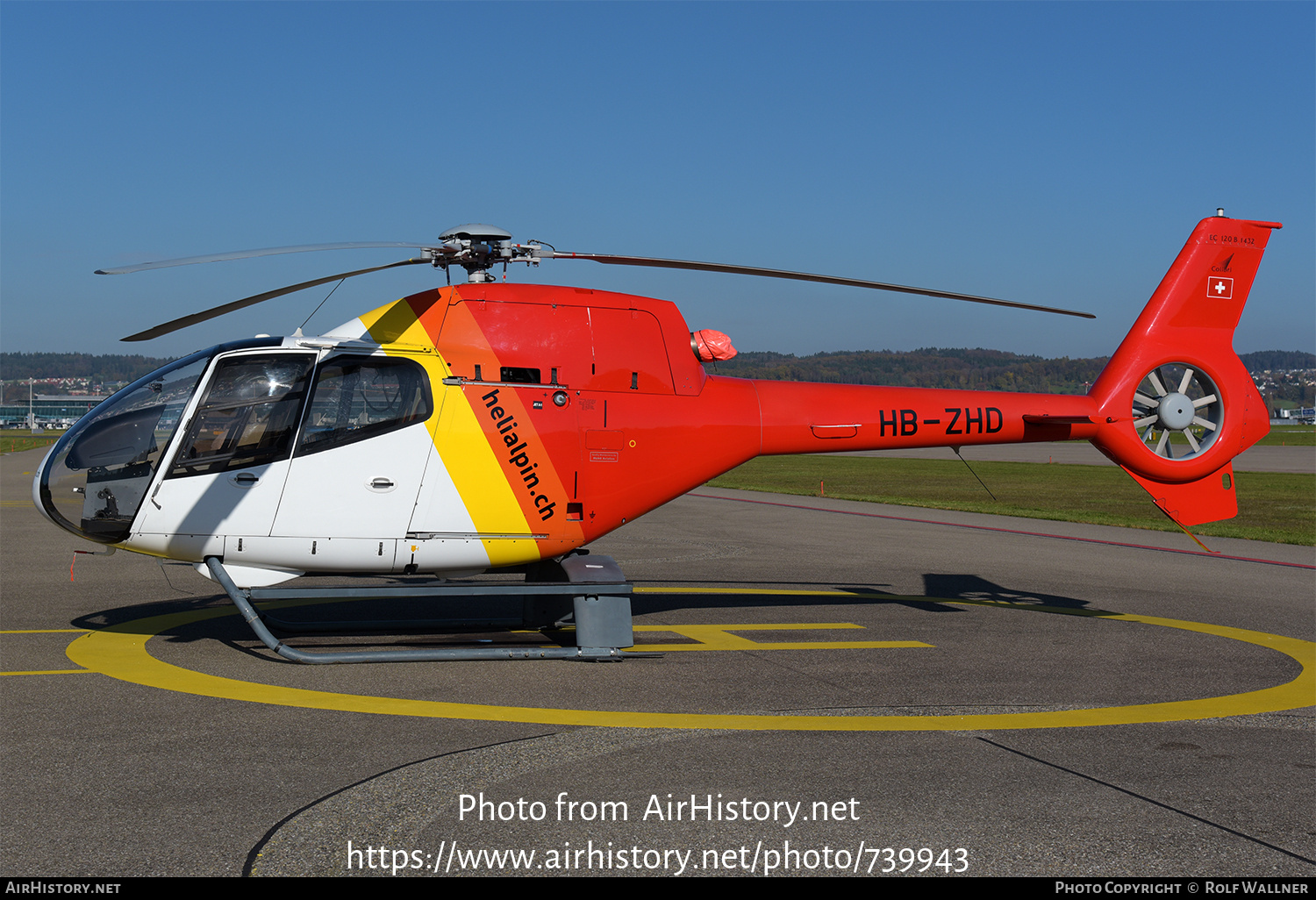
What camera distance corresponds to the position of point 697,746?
6773mm

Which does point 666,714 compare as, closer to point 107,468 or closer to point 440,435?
point 440,435

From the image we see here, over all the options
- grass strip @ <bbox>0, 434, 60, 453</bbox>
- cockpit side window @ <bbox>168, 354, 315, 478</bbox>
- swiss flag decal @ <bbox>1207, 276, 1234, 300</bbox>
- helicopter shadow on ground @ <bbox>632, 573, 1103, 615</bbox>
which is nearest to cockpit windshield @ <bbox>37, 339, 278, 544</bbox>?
cockpit side window @ <bbox>168, 354, 315, 478</bbox>

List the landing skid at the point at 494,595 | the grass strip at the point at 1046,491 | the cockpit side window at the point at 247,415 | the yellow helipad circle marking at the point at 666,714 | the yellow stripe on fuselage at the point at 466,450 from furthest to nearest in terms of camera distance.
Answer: the grass strip at the point at 1046,491, the yellow stripe on fuselage at the point at 466,450, the cockpit side window at the point at 247,415, the landing skid at the point at 494,595, the yellow helipad circle marking at the point at 666,714

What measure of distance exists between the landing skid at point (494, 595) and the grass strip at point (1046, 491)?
1281 cm

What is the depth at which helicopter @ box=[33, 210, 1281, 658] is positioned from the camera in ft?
29.8

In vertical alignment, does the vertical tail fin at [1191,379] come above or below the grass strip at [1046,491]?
above

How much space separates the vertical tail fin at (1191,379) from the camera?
1195 centimetres

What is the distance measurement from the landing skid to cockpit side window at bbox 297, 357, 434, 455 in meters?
1.35

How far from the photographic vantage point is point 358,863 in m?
4.84

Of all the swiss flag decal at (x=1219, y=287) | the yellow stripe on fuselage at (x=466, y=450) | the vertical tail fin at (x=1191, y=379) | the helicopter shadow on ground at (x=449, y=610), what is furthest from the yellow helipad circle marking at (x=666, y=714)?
the swiss flag decal at (x=1219, y=287)

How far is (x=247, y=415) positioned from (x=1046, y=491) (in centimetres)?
3140

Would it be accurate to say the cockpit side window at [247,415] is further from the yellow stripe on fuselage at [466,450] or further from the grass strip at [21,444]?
the grass strip at [21,444]

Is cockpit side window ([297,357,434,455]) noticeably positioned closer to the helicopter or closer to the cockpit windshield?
the helicopter

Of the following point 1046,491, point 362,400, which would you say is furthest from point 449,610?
point 1046,491
